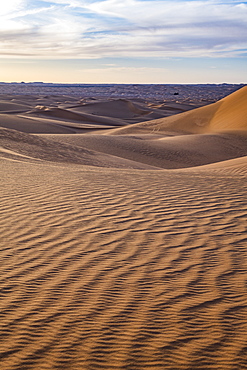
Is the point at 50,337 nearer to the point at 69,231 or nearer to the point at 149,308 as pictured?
the point at 149,308

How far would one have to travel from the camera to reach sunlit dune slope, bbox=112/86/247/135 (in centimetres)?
3525

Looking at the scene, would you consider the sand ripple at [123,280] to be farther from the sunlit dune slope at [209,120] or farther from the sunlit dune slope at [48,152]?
the sunlit dune slope at [209,120]

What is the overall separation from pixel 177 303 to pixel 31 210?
3.79m

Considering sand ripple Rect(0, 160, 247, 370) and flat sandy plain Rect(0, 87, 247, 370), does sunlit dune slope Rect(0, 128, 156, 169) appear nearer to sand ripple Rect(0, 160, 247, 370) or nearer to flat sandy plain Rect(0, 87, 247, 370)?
flat sandy plain Rect(0, 87, 247, 370)

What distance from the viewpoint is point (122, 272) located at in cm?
471

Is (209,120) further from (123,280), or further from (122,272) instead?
(123,280)

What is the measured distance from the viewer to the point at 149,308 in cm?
392

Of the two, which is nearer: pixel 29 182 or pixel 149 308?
pixel 149 308

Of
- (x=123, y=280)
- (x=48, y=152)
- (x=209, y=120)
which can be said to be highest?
(x=209, y=120)

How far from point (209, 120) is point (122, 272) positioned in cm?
3496

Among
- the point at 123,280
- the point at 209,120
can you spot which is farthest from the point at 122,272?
the point at 209,120

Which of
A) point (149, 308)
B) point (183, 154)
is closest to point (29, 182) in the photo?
point (149, 308)

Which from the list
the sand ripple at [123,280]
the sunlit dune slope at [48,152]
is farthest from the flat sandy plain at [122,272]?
the sunlit dune slope at [48,152]

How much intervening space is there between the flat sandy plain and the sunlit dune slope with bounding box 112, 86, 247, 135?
84.2ft
